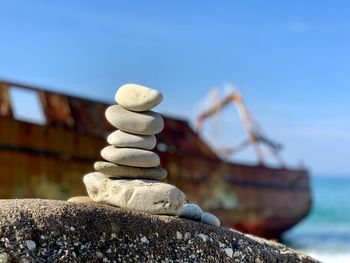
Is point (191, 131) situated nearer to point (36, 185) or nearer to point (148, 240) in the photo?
point (36, 185)

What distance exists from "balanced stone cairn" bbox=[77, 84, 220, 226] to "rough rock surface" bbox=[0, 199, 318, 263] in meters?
0.16

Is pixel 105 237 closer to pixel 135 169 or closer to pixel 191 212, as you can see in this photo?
pixel 135 169

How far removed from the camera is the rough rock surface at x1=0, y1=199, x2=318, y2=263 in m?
3.70

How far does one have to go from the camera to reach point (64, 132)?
45.6 ft

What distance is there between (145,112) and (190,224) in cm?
80

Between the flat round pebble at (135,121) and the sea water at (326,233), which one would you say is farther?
the sea water at (326,233)

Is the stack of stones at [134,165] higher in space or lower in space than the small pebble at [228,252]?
higher

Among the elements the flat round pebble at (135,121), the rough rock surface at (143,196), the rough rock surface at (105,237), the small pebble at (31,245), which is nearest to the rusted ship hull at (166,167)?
the flat round pebble at (135,121)

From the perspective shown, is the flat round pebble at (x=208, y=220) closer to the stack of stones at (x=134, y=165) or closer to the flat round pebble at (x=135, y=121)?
the stack of stones at (x=134, y=165)

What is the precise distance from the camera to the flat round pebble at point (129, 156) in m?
4.55

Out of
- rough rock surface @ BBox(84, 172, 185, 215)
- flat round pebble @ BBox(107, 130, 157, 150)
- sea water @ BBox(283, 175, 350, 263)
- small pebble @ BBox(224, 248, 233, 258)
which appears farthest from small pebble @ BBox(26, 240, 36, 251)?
sea water @ BBox(283, 175, 350, 263)

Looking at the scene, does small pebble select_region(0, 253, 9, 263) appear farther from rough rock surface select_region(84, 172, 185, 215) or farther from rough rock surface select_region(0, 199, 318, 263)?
rough rock surface select_region(84, 172, 185, 215)

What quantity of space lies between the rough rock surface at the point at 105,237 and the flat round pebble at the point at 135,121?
0.61m

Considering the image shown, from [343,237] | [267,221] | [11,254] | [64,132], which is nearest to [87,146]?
[64,132]
